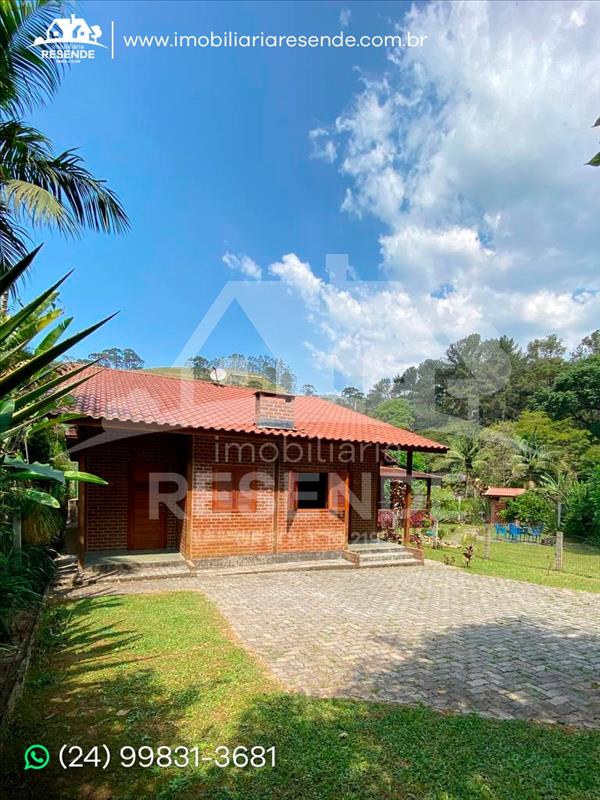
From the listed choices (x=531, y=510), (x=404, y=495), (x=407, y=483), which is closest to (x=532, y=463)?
(x=531, y=510)

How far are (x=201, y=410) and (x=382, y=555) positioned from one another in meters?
6.77

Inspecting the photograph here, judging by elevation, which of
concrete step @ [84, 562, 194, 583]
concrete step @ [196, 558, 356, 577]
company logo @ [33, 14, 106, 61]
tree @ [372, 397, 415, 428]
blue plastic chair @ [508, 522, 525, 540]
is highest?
company logo @ [33, 14, 106, 61]

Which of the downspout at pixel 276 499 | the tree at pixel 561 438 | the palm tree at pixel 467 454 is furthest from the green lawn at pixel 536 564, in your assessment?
the tree at pixel 561 438

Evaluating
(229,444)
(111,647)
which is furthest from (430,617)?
(229,444)

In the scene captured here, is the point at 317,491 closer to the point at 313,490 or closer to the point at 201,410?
the point at 313,490

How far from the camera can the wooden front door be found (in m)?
11.6

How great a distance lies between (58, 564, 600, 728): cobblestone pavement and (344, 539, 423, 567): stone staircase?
149 centimetres

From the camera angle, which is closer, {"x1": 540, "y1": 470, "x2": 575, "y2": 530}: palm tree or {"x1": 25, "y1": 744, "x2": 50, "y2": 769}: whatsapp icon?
{"x1": 25, "y1": 744, "x2": 50, "y2": 769}: whatsapp icon

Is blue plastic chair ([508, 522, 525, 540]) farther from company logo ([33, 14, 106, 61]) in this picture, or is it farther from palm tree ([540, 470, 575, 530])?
company logo ([33, 14, 106, 61])

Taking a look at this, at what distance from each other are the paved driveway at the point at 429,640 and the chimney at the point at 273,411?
388 cm

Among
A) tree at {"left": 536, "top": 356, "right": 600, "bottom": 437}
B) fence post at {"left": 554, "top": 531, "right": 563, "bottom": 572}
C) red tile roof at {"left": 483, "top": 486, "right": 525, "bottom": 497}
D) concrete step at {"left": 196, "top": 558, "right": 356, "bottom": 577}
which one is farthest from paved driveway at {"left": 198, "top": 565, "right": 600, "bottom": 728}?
tree at {"left": 536, "top": 356, "right": 600, "bottom": 437}

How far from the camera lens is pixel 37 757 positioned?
335cm

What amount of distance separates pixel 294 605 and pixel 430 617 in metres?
2.47

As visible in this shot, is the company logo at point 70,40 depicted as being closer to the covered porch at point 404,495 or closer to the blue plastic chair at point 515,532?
the covered porch at point 404,495
